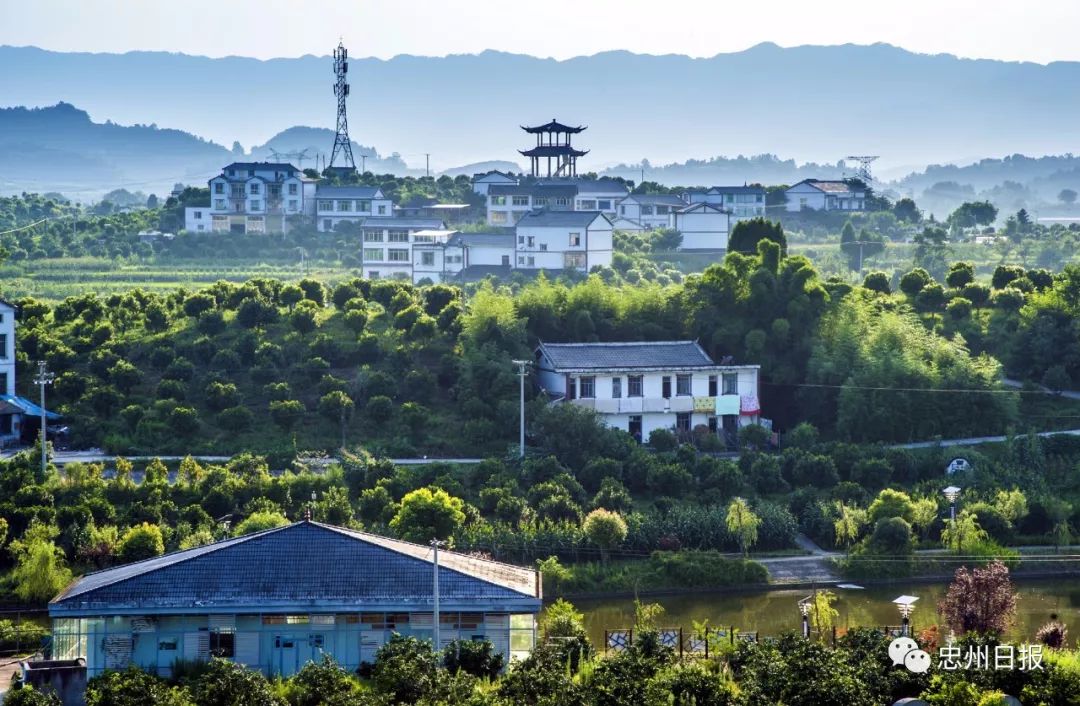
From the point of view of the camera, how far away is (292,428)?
32188 mm

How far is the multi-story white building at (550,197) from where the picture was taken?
58531 mm

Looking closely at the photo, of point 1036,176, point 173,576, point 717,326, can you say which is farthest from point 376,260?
point 1036,176

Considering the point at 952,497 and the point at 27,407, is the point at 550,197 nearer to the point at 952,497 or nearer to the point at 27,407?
the point at 27,407

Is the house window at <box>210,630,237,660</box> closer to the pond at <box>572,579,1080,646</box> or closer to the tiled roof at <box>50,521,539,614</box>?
the tiled roof at <box>50,521,539,614</box>

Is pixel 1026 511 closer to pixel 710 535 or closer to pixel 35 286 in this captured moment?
pixel 710 535

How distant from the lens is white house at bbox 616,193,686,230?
62.6 metres

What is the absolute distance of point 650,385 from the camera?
1325 inches

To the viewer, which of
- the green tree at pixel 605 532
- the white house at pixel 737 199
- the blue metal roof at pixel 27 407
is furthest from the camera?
the white house at pixel 737 199

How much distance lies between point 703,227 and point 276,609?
41050 millimetres

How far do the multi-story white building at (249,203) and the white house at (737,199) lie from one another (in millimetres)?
15858

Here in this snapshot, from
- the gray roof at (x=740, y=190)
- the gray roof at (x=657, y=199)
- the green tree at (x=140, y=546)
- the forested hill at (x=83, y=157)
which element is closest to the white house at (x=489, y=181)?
the gray roof at (x=657, y=199)

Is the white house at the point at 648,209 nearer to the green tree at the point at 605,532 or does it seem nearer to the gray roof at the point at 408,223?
the gray roof at the point at 408,223

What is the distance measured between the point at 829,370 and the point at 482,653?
666 inches

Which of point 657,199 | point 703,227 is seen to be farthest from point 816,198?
point 703,227
